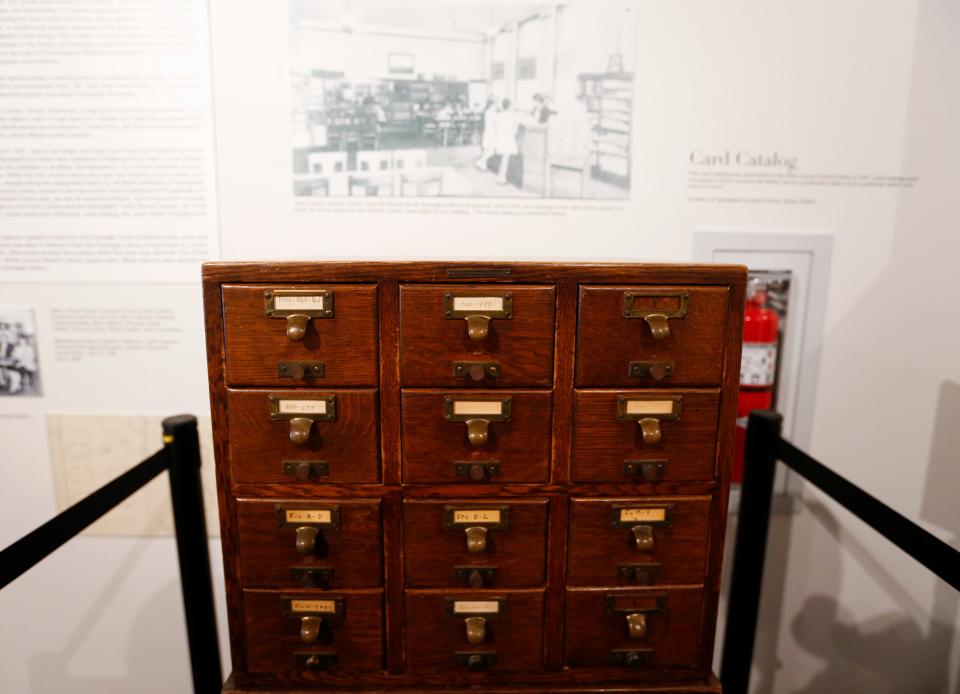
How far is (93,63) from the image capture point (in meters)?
1.76

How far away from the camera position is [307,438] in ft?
4.15

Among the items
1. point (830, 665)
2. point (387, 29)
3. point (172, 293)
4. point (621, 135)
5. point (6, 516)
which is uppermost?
point (387, 29)

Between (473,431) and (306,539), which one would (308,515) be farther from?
(473,431)

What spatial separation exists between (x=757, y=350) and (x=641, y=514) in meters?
0.85

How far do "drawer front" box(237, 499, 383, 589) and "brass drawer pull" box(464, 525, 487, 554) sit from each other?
214 mm

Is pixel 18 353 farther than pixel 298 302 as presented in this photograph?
Yes

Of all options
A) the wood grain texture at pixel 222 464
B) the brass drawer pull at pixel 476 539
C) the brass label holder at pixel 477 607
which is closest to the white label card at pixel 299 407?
the wood grain texture at pixel 222 464

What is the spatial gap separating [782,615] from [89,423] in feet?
8.51

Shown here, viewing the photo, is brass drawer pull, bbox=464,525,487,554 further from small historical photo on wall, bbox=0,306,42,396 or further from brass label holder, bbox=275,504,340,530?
small historical photo on wall, bbox=0,306,42,396

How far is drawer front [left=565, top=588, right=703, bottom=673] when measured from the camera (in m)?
1.39

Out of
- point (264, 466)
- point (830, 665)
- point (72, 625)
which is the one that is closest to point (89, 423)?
point (72, 625)

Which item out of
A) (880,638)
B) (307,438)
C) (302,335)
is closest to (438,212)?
(302,335)

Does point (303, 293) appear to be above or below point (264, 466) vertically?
above

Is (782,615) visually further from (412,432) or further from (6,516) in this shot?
(6,516)
